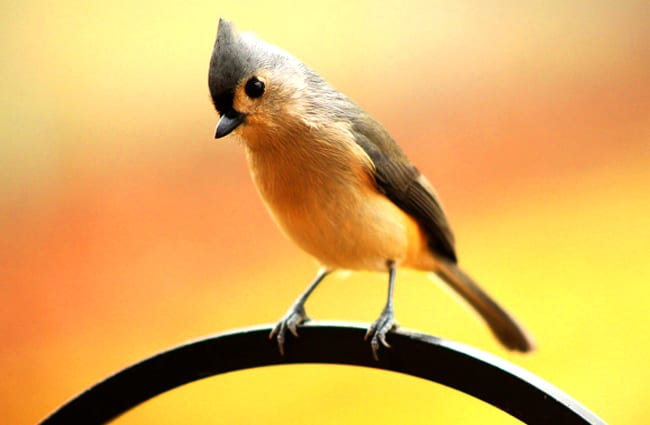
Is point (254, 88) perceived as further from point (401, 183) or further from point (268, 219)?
point (268, 219)

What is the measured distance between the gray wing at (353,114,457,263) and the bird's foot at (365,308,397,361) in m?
0.25

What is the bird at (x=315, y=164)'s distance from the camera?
132 centimetres

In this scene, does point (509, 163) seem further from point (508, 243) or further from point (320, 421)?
point (320, 421)

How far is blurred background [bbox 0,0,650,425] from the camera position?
112 inches

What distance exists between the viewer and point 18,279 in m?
2.83

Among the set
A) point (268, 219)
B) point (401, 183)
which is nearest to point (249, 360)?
point (401, 183)

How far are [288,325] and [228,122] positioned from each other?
34 cm

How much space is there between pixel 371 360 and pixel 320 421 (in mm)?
1734

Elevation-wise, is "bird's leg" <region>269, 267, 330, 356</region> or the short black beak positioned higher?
the short black beak

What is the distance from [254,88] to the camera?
135cm

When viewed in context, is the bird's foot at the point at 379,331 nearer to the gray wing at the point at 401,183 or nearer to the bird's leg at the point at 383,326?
the bird's leg at the point at 383,326

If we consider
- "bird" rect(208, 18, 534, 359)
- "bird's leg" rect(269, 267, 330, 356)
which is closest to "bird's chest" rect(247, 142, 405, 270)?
"bird" rect(208, 18, 534, 359)

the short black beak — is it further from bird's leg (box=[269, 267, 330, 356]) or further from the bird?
bird's leg (box=[269, 267, 330, 356])

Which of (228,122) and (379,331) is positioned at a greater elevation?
(228,122)
